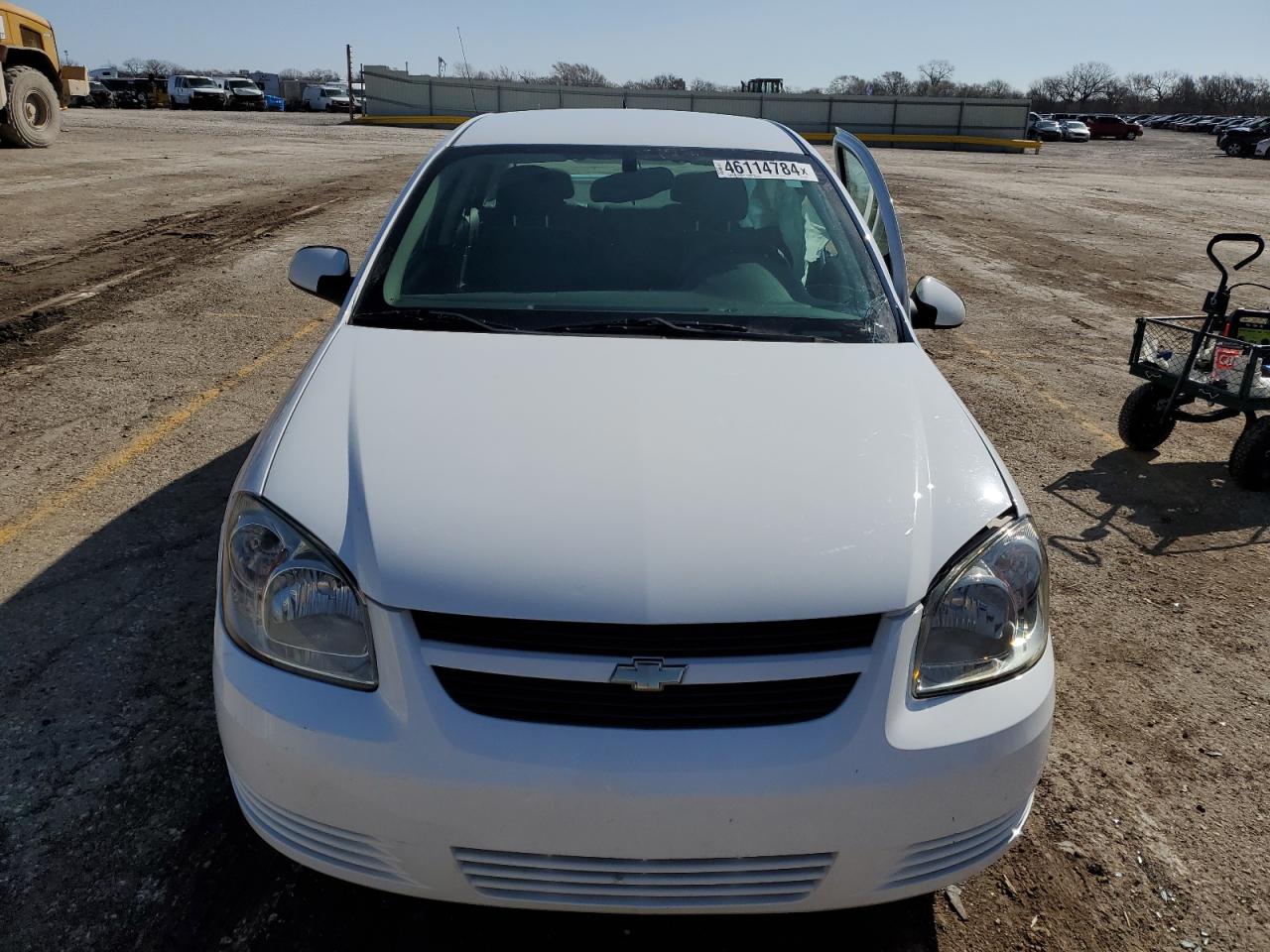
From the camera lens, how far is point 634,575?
1802 mm

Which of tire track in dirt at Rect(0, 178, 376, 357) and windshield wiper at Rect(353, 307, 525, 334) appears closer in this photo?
windshield wiper at Rect(353, 307, 525, 334)

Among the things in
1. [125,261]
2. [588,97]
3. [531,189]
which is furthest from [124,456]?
[588,97]

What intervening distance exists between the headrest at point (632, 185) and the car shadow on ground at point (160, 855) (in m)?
2.00

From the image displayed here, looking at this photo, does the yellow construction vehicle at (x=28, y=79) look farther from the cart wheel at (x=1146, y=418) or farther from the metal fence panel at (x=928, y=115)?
the metal fence panel at (x=928, y=115)

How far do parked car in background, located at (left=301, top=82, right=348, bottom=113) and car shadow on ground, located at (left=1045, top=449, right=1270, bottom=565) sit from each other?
5562 centimetres

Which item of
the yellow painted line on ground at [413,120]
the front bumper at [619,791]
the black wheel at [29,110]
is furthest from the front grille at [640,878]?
the yellow painted line on ground at [413,120]

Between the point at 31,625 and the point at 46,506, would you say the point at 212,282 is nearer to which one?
the point at 46,506

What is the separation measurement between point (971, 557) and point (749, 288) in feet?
4.48

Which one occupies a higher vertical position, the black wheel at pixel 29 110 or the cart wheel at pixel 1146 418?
the black wheel at pixel 29 110

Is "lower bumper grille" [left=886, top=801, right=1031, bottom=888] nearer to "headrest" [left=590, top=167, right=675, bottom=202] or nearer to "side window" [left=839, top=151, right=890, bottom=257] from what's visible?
"side window" [left=839, top=151, right=890, bottom=257]

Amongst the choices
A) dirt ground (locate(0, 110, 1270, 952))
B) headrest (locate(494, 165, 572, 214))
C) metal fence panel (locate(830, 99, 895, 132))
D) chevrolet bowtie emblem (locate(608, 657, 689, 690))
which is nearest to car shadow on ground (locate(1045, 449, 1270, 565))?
dirt ground (locate(0, 110, 1270, 952))

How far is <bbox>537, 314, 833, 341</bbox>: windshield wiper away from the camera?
9.06 feet

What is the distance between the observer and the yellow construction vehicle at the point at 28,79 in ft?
59.0

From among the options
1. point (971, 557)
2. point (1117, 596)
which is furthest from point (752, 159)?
point (1117, 596)
